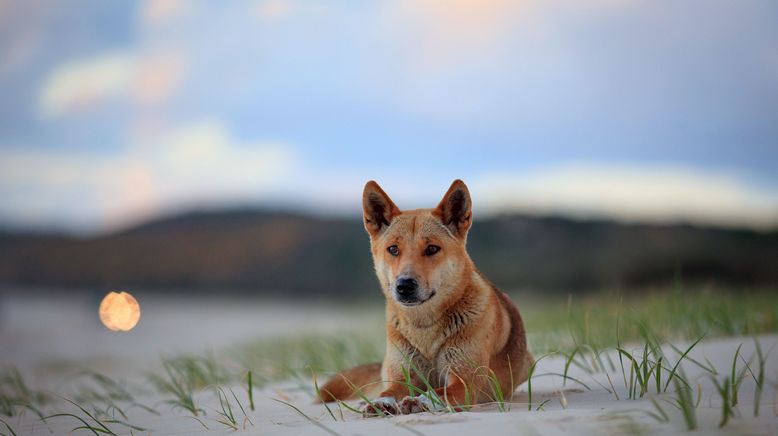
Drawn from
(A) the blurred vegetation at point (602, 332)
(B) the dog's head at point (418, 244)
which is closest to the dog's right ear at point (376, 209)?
(B) the dog's head at point (418, 244)

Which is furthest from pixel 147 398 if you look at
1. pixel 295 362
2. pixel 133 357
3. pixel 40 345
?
pixel 40 345

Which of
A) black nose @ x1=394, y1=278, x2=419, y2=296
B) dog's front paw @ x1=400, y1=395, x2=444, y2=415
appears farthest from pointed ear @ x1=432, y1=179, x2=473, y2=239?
dog's front paw @ x1=400, y1=395, x2=444, y2=415

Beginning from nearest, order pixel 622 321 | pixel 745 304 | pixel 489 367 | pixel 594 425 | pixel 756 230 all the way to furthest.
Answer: pixel 594 425, pixel 489 367, pixel 622 321, pixel 745 304, pixel 756 230

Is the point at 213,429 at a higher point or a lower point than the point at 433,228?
lower

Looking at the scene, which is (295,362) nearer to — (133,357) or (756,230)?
(133,357)

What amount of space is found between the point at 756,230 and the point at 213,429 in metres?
19.2

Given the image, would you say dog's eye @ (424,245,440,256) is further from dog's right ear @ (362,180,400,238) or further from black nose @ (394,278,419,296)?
dog's right ear @ (362,180,400,238)

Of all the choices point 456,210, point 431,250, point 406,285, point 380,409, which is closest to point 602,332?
point 456,210

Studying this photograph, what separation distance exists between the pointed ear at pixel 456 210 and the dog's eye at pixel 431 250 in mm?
323

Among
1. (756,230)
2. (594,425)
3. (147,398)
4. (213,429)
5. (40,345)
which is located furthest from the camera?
(756,230)

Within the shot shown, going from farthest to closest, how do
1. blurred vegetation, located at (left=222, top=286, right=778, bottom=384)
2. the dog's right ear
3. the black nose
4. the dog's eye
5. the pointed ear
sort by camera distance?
blurred vegetation, located at (left=222, top=286, right=778, bottom=384), the dog's right ear, the pointed ear, the dog's eye, the black nose

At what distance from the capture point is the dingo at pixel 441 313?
3.89m

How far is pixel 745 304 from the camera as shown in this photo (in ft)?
24.4

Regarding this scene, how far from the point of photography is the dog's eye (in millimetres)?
4109
